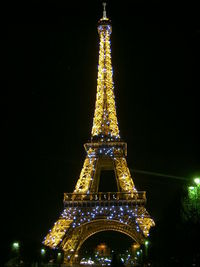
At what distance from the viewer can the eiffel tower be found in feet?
128

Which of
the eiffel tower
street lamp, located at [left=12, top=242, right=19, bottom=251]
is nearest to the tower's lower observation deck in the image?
the eiffel tower

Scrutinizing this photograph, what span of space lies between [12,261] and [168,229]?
537 inches

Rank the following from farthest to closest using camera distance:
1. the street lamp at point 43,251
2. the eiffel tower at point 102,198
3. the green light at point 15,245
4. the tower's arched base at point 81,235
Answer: the tower's arched base at point 81,235
the eiffel tower at point 102,198
the street lamp at point 43,251
the green light at point 15,245

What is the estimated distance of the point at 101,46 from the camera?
54.5 m

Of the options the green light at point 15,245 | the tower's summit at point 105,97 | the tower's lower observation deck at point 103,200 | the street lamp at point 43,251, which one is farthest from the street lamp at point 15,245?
the tower's summit at point 105,97

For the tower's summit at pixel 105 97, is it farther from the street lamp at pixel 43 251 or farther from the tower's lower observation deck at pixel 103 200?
the street lamp at pixel 43 251

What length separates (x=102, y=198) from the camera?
44250 millimetres

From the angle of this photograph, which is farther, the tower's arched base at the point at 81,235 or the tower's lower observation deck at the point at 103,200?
the tower's lower observation deck at the point at 103,200

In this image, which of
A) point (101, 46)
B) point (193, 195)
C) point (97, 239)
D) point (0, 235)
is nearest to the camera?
point (193, 195)

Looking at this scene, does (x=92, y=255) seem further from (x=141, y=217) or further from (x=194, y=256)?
(x=194, y=256)

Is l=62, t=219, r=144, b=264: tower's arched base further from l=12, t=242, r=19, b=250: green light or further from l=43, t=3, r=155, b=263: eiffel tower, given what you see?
l=12, t=242, r=19, b=250: green light

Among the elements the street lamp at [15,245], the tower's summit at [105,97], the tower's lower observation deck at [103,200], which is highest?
the tower's summit at [105,97]

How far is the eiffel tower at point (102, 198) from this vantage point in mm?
38969

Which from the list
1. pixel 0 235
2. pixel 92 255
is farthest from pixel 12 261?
pixel 92 255
